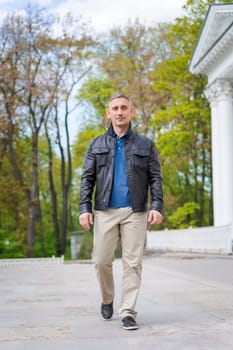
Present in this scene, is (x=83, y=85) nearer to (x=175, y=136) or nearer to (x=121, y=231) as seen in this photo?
(x=175, y=136)

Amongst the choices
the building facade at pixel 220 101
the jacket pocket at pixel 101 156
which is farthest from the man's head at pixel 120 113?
the building facade at pixel 220 101

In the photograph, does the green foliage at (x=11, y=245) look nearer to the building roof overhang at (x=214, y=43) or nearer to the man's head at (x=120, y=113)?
the building roof overhang at (x=214, y=43)

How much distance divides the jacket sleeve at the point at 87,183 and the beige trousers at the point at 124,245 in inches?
5.0

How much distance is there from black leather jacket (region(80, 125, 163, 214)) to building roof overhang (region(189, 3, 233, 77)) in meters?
17.9

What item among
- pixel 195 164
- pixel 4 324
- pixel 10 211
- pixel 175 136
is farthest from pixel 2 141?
pixel 4 324

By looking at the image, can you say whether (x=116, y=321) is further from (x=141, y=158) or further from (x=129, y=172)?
(x=141, y=158)

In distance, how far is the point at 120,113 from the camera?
5.12 meters

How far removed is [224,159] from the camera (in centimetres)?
2528

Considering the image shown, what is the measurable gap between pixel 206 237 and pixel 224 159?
12.0 feet

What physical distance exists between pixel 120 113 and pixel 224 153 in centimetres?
2066

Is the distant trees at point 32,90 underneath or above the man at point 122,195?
above

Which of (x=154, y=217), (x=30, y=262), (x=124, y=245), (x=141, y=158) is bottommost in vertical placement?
(x=30, y=262)

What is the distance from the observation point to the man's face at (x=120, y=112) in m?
5.12

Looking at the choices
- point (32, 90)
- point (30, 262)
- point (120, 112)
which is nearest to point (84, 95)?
point (32, 90)
